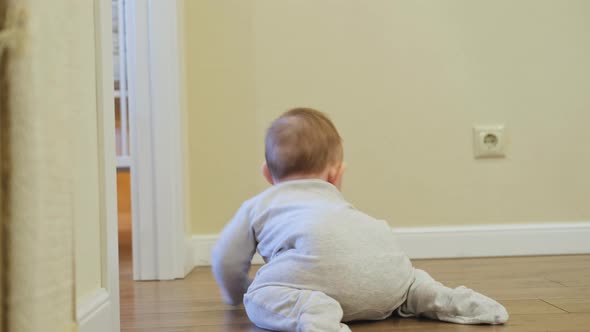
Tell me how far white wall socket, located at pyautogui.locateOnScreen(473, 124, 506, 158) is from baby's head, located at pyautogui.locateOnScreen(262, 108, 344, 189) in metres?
0.90

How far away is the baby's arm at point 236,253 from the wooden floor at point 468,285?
0.22 feet

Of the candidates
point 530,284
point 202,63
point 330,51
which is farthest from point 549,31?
point 202,63

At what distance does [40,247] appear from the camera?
49 cm

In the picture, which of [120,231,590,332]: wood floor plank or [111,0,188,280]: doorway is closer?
[120,231,590,332]: wood floor plank

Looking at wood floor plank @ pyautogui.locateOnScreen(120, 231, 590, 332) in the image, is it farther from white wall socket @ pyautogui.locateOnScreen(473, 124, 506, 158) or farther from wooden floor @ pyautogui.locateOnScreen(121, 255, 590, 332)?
white wall socket @ pyautogui.locateOnScreen(473, 124, 506, 158)

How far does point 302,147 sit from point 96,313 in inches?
18.9

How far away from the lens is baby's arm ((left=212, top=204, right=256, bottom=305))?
50.9 inches

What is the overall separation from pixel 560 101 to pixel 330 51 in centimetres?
71

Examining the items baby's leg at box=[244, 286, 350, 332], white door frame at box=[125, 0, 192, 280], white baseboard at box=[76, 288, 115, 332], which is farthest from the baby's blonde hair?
white door frame at box=[125, 0, 192, 280]

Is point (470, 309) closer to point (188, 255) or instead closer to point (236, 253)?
point (236, 253)

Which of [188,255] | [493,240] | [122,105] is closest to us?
[188,255]

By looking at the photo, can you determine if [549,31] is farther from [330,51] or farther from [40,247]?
[40,247]

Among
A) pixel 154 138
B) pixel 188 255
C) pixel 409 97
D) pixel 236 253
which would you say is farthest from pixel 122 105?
pixel 236 253

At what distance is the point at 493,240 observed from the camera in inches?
80.9
